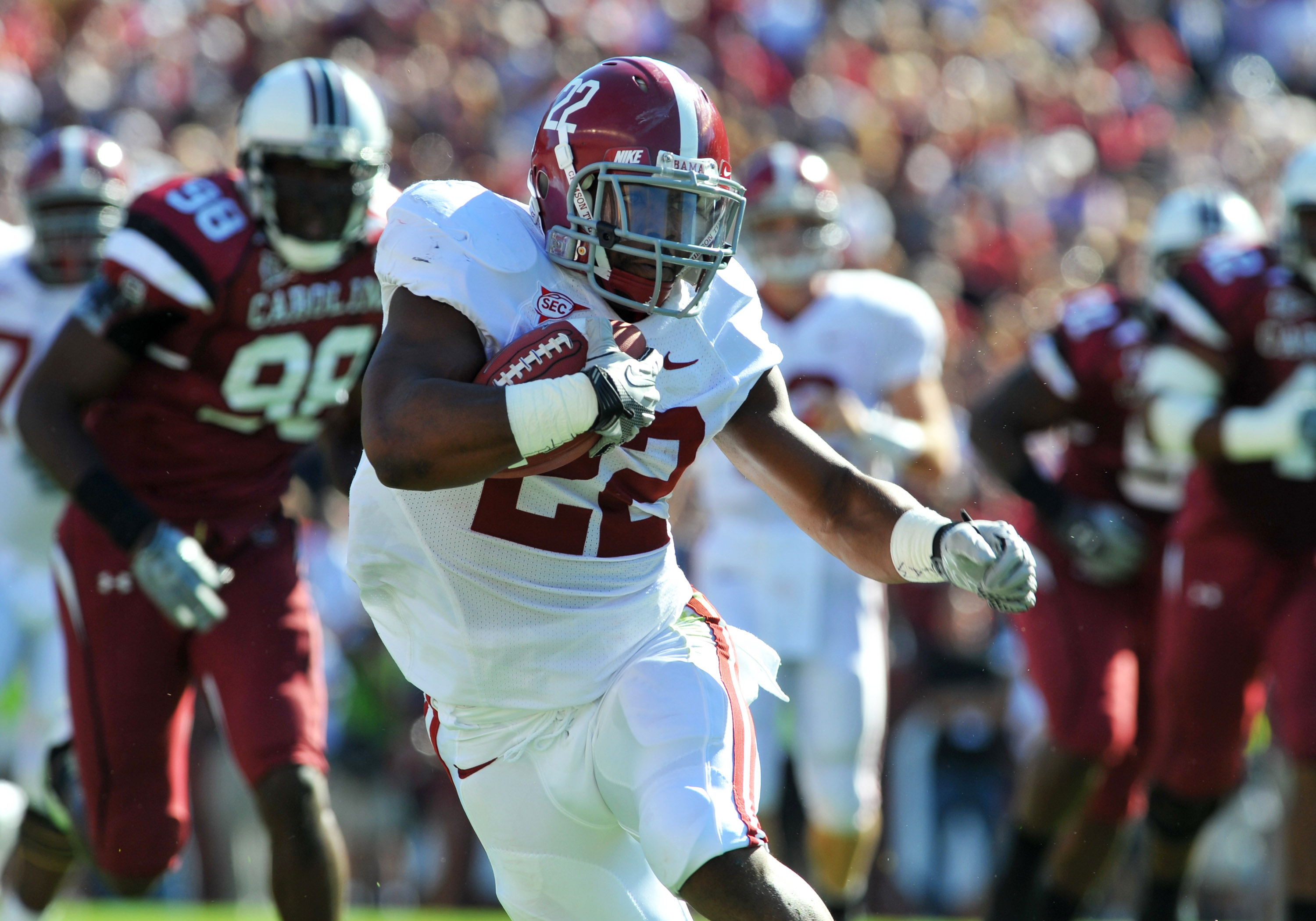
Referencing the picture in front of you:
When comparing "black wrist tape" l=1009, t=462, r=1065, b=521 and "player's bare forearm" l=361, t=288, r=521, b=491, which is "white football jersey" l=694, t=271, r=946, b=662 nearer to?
"black wrist tape" l=1009, t=462, r=1065, b=521

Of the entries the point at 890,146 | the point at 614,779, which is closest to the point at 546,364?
the point at 614,779

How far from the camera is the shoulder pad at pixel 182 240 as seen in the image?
143 inches

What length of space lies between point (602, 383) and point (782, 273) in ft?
9.42

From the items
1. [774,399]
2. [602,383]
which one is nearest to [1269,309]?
[774,399]

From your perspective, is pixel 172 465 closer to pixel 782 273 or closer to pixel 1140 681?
pixel 782 273

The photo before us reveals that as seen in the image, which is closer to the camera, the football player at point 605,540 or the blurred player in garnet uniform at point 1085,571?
the football player at point 605,540

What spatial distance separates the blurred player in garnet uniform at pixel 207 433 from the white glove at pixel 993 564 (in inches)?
61.9

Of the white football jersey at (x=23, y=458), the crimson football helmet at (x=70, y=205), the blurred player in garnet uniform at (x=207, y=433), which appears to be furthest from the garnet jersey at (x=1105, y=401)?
the white football jersey at (x=23, y=458)

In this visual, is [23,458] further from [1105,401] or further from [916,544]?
[916,544]

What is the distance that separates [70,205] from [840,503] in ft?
9.97

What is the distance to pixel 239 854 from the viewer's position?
6.96m

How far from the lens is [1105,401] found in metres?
4.96

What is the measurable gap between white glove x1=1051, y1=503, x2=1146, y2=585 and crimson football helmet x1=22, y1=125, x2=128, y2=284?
287 centimetres

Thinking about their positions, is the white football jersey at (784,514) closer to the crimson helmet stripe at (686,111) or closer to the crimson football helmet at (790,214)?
the crimson football helmet at (790,214)
